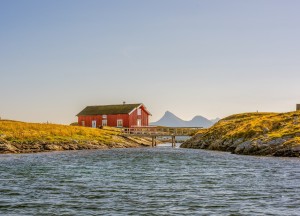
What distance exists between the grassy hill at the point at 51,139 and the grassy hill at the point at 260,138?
52.7 feet

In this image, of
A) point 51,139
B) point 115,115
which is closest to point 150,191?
point 51,139

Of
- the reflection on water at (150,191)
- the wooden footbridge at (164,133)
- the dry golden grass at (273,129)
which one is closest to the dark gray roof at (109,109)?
the wooden footbridge at (164,133)

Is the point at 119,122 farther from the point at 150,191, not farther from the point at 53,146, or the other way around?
the point at 150,191

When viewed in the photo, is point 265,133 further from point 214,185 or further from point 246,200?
point 246,200

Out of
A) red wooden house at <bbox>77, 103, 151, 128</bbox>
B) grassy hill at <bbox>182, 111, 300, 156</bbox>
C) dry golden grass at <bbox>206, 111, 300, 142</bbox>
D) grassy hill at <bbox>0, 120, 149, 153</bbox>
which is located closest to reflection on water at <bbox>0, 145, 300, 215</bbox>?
grassy hill at <bbox>182, 111, 300, 156</bbox>

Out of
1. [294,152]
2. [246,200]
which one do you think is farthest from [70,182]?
[294,152]

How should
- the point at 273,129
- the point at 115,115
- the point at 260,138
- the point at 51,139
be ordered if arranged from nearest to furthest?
the point at 260,138, the point at 273,129, the point at 51,139, the point at 115,115

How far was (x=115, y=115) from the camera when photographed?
10981 cm

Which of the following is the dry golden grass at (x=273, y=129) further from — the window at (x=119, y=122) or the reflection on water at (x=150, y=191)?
the window at (x=119, y=122)

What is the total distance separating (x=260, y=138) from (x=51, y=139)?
113 ft

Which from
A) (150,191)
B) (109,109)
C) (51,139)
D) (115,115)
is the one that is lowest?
(150,191)

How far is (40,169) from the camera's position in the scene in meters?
36.9

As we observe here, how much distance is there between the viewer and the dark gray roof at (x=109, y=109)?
110 metres

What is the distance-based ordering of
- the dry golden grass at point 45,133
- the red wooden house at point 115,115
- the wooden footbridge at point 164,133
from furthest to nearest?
the red wooden house at point 115,115 → the wooden footbridge at point 164,133 → the dry golden grass at point 45,133
